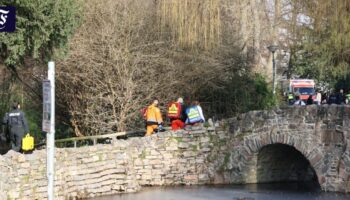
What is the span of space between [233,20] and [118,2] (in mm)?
5543

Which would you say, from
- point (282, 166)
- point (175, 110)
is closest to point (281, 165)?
point (282, 166)

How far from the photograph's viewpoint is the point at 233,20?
86.5 feet

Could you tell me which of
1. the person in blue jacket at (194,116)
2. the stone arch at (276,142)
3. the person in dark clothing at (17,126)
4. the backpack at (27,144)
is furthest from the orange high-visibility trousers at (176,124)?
the backpack at (27,144)

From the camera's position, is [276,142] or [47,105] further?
[276,142]

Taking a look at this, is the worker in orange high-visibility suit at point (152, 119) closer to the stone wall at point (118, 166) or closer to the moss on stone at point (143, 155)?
the stone wall at point (118, 166)

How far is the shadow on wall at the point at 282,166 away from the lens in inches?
848

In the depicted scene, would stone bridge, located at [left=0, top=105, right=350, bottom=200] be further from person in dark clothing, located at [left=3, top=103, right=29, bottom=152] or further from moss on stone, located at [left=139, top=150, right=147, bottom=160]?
person in dark clothing, located at [left=3, top=103, right=29, bottom=152]

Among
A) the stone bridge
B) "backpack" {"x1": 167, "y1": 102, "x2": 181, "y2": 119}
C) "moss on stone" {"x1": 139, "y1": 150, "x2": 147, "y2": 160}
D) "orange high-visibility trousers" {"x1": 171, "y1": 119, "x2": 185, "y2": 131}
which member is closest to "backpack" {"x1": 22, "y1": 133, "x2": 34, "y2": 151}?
the stone bridge

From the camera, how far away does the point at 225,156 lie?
21.1 meters

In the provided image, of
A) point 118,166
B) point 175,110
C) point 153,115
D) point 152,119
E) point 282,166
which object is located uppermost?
point 175,110

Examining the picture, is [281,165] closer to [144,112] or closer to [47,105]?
[144,112]

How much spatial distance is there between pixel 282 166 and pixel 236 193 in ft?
12.1

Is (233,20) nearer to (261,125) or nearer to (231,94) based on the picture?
(231,94)

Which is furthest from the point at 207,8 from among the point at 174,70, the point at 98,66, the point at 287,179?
the point at 287,179
